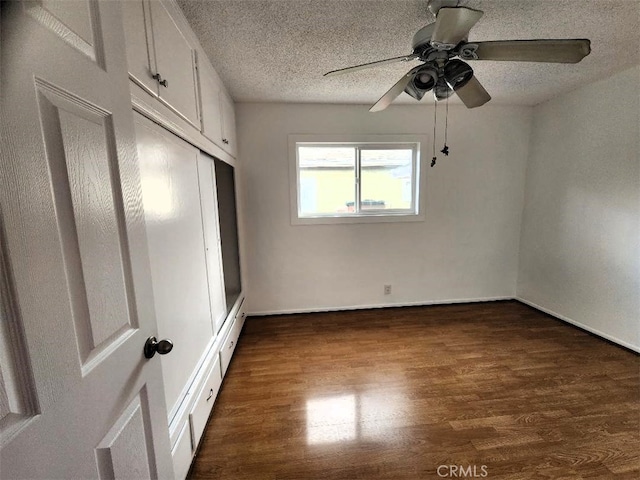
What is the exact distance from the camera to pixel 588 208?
8.34 feet

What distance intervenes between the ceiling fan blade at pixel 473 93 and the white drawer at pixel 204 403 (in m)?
2.37

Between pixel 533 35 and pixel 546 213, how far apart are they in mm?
2000

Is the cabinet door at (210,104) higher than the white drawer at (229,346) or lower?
higher

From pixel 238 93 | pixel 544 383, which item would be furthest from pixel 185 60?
pixel 544 383

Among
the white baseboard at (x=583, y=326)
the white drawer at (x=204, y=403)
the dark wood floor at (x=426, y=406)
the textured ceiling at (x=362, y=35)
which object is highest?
the textured ceiling at (x=362, y=35)

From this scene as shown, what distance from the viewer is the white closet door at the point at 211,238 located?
1.81 meters

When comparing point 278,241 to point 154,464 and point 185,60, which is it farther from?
point 154,464

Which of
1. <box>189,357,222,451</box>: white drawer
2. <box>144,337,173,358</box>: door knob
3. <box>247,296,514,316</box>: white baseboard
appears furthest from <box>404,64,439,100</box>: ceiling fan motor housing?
<box>247,296,514,316</box>: white baseboard

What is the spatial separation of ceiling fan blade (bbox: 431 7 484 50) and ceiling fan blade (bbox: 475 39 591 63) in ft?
0.50

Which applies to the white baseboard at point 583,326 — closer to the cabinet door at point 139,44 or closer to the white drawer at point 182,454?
the white drawer at point 182,454

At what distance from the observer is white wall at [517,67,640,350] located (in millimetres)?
2244

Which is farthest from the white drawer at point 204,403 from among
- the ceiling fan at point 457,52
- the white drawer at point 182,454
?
the ceiling fan at point 457,52

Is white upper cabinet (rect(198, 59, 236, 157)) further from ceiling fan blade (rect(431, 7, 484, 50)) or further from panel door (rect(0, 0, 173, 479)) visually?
ceiling fan blade (rect(431, 7, 484, 50))

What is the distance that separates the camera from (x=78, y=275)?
551 millimetres
